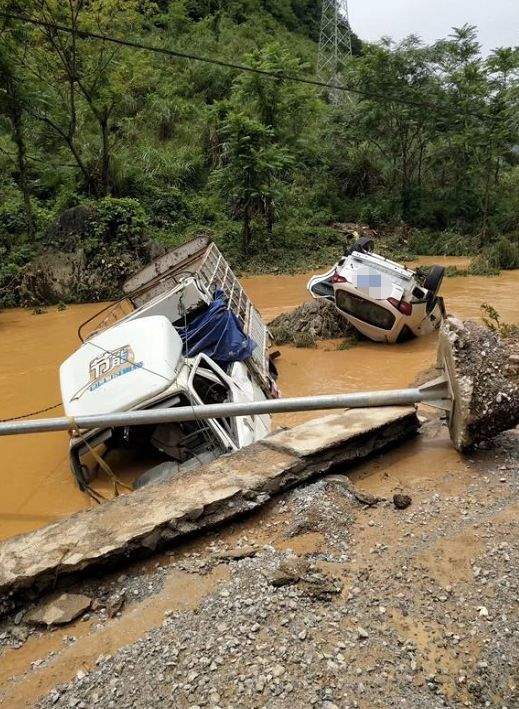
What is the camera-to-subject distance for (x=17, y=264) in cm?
1667

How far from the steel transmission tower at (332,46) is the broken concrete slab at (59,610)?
3287cm

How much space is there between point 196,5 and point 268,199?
97.3 ft

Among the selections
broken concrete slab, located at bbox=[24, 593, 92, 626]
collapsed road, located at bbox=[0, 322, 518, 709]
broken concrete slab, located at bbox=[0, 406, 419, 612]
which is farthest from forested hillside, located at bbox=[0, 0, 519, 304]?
broken concrete slab, located at bbox=[24, 593, 92, 626]

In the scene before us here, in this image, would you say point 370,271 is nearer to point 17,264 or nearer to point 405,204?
point 17,264

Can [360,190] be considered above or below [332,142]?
below

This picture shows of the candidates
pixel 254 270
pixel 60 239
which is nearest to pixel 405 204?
pixel 254 270

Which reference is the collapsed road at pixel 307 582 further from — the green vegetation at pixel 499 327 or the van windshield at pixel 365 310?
the van windshield at pixel 365 310

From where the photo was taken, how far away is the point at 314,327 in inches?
458

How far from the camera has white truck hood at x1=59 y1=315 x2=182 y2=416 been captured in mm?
5340

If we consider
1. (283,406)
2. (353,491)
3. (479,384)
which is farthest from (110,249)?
(479,384)

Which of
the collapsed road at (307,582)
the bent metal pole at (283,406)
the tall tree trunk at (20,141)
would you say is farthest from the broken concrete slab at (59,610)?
the tall tree trunk at (20,141)

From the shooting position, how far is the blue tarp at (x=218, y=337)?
21.8 ft

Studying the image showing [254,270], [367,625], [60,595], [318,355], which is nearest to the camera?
[367,625]

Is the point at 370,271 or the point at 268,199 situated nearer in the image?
the point at 370,271
